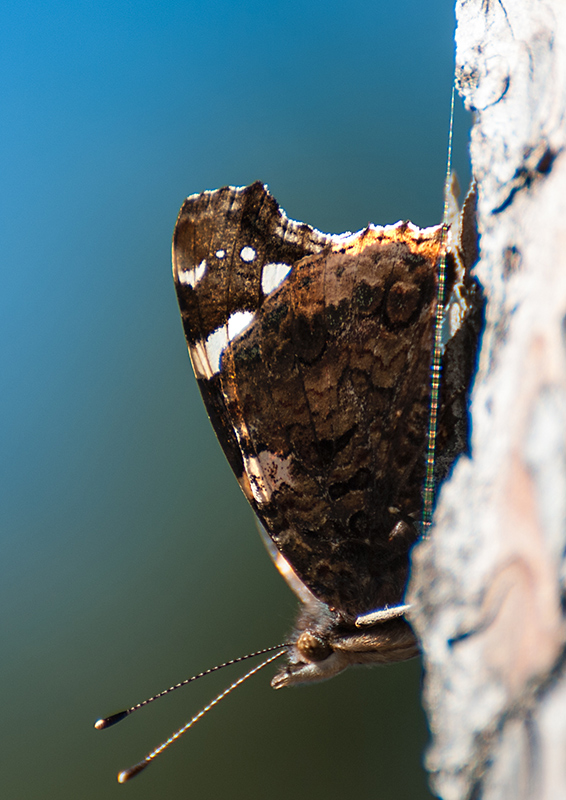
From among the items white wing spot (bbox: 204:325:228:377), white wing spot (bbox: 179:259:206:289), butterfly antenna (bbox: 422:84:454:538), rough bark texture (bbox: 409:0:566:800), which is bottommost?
rough bark texture (bbox: 409:0:566:800)

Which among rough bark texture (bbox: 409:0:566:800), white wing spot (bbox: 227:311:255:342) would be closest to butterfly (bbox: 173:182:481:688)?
white wing spot (bbox: 227:311:255:342)

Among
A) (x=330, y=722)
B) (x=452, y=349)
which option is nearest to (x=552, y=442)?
(x=452, y=349)

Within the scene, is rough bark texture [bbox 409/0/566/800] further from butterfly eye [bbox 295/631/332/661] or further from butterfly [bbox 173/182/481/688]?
butterfly eye [bbox 295/631/332/661]

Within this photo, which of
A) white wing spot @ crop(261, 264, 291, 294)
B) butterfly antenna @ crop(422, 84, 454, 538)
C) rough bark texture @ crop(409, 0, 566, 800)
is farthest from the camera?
white wing spot @ crop(261, 264, 291, 294)

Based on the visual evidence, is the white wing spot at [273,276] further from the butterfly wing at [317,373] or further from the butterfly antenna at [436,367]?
the butterfly antenna at [436,367]

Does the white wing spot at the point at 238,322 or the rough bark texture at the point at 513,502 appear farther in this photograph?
the white wing spot at the point at 238,322

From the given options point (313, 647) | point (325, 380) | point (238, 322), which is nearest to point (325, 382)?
point (325, 380)

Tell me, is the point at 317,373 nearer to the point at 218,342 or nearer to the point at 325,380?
the point at 325,380

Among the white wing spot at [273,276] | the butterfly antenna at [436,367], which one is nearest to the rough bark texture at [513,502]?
the butterfly antenna at [436,367]

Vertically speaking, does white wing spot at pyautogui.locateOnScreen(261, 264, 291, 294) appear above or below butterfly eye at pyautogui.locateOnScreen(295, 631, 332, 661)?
above
